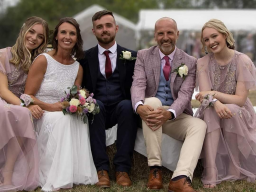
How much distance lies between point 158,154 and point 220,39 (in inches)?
Result: 58.3

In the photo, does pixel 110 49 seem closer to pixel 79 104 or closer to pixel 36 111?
pixel 79 104

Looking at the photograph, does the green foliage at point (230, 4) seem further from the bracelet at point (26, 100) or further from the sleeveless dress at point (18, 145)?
the sleeveless dress at point (18, 145)

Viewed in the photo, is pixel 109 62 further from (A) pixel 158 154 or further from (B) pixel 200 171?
(B) pixel 200 171

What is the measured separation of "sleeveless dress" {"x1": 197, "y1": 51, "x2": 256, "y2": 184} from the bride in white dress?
1.28 metres

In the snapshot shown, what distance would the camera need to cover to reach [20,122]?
423cm

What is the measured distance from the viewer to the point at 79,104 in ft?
14.4

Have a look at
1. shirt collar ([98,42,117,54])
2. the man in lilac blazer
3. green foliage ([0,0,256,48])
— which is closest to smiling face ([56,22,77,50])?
shirt collar ([98,42,117,54])

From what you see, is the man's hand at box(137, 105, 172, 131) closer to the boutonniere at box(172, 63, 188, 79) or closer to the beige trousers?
the beige trousers

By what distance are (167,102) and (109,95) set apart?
0.70m

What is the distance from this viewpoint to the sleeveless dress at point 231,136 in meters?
4.38

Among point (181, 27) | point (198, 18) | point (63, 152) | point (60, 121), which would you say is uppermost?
point (198, 18)

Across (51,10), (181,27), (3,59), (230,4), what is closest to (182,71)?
(3,59)

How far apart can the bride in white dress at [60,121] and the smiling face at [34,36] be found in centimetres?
20

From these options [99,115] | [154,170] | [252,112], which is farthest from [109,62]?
[252,112]
